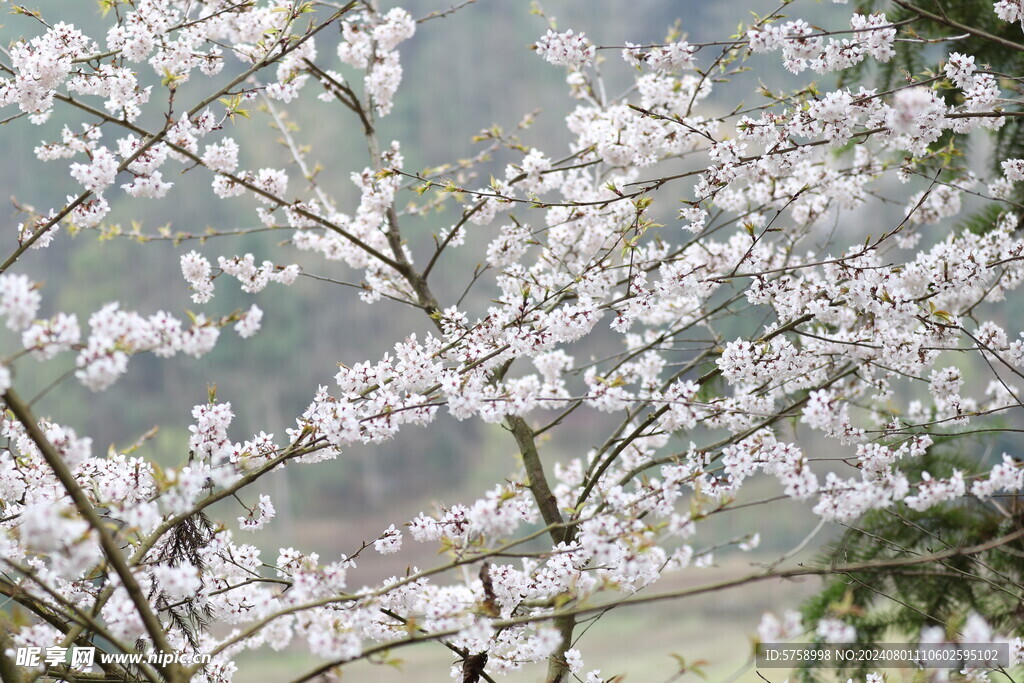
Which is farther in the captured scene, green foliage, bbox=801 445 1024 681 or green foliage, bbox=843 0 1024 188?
green foliage, bbox=801 445 1024 681

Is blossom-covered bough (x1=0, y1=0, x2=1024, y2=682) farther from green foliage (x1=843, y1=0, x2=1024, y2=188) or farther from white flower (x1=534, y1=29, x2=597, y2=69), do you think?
green foliage (x1=843, y1=0, x2=1024, y2=188)

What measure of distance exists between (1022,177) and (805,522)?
4.65 meters

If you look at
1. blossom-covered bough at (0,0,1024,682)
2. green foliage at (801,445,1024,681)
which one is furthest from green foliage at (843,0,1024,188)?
green foliage at (801,445,1024,681)

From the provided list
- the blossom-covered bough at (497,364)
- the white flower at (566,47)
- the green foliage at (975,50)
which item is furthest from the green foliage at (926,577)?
the white flower at (566,47)

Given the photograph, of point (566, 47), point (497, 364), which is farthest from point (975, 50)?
point (497, 364)

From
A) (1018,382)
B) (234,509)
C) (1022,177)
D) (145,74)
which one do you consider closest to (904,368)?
(1022,177)

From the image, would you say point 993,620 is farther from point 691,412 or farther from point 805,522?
point 805,522

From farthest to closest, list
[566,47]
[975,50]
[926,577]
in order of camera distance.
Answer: [926,577]
[975,50]
[566,47]


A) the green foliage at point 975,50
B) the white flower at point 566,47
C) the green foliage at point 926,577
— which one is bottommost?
the green foliage at point 926,577

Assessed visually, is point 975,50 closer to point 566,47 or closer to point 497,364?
point 566,47

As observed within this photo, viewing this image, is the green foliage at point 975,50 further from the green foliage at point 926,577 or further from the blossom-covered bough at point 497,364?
the green foliage at point 926,577

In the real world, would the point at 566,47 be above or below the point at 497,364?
above

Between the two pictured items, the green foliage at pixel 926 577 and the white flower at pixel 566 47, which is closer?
the white flower at pixel 566 47

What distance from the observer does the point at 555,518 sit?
6.04 ft
